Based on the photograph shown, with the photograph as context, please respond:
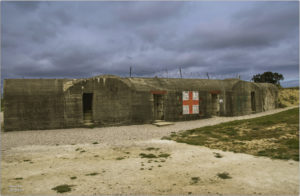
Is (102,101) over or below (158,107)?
over

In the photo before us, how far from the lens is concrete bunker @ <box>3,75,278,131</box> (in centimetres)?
1667

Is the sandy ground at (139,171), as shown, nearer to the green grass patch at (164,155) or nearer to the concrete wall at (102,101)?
the green grass patch at (164,155)

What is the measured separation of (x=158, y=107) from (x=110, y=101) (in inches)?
210

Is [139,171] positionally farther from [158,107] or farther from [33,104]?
[158,107]

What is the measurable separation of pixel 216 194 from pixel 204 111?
18066 millimetres

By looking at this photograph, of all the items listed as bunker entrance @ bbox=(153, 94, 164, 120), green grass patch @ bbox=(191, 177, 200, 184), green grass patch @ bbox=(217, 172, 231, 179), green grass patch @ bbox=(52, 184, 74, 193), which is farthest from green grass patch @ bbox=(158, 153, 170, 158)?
bunker entrance @ bbox=(153, 94, 164, 120)

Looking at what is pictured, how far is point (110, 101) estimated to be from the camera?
18531 mm

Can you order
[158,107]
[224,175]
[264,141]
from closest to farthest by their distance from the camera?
[224,175] → [264,141] → [158,107]

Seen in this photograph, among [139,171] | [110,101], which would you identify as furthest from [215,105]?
[139,171]

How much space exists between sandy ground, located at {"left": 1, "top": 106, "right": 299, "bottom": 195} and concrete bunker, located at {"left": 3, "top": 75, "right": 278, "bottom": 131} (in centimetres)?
654

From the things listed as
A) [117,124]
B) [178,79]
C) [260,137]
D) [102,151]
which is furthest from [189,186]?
[178,79]

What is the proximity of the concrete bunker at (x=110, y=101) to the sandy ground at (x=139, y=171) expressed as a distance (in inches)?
258

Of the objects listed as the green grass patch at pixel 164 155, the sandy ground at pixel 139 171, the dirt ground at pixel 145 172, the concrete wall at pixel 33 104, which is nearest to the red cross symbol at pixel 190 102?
the sandy ground at pixel 139 171

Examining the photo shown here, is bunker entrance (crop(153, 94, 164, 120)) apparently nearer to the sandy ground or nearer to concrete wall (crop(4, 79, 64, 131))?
concrete wall (crop(4, 79, 64, 131))
